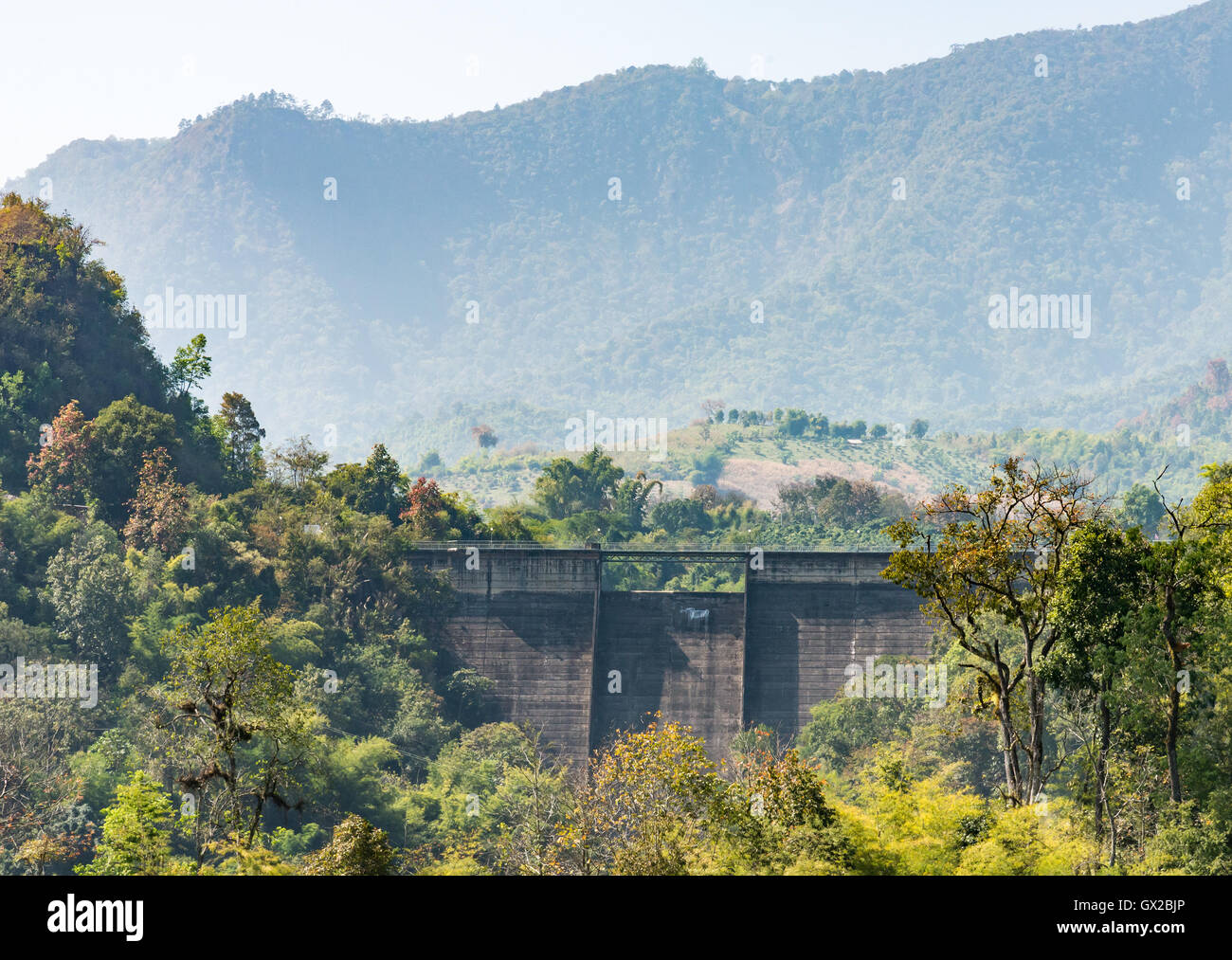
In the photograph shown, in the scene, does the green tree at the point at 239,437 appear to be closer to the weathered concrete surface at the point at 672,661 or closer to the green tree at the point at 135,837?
the weathered concrete surface at the point at 672,661

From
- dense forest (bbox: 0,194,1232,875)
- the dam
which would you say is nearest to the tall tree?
dense forest (bbox: 0,194,1232,875)

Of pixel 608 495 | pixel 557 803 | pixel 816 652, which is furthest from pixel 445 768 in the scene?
pixel 608 495

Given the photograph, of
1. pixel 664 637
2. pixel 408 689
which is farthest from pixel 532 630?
pixel 408 689

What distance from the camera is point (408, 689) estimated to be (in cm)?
8800

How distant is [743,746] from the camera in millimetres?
85375

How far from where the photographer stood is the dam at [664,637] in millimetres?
93938

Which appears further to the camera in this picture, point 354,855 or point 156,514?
point 156,514

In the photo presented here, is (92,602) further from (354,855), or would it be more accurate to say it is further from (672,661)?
(354,855)

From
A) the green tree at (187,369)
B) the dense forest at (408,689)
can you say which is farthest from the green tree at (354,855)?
the green tree at (187,369)

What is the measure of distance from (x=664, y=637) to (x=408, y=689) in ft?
55.3

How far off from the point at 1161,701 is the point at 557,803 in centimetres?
2903

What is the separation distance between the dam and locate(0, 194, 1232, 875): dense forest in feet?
6.91

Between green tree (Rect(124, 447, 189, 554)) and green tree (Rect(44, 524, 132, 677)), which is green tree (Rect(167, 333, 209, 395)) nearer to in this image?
green tree (Rect(124, 447, 189, 554))

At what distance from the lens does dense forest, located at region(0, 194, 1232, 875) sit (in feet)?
134
